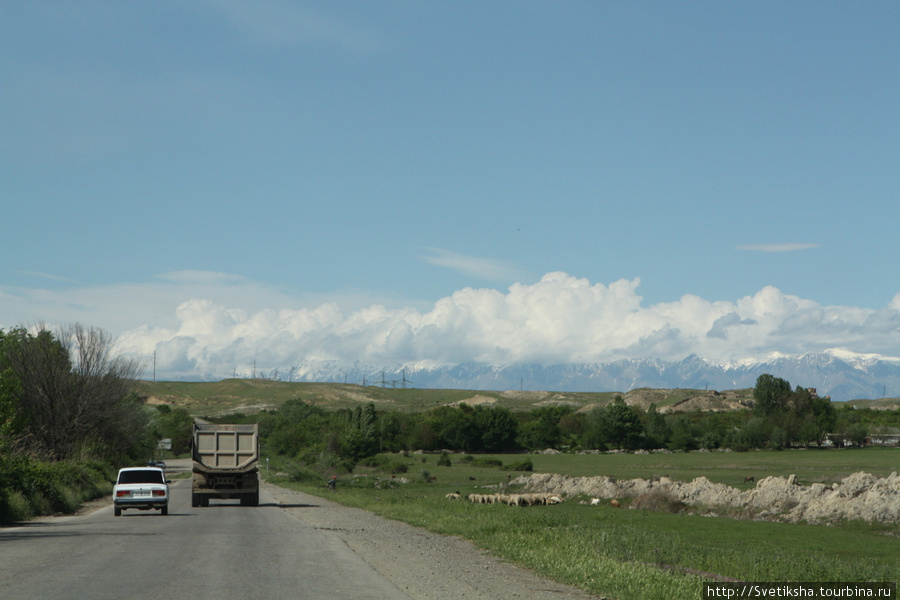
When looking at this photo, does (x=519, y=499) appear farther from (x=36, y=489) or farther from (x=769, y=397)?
(x=769, y=397)

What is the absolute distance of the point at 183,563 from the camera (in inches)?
679

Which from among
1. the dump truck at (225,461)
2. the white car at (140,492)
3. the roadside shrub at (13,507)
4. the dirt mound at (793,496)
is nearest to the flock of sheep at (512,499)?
the dirt mound at (793,496)

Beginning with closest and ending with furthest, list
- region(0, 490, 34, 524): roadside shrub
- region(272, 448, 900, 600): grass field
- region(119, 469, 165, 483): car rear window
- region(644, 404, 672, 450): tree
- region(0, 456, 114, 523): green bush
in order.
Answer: region(272, 448, 900, 600): grass field → region(0, 490, 34, 524): roadside shrub → region(0, 456, 114, 523): green bush → region(119, 469, 165, 483): car rear window → region(644, 404, 672, 450): tree

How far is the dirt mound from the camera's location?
151 ft

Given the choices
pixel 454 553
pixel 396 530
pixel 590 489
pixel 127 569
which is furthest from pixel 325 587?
pixel 590 489

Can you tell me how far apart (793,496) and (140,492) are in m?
38.7

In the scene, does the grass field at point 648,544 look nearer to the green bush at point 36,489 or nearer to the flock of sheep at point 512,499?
the flock of sheep at point 512,499

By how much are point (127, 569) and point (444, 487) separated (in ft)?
199

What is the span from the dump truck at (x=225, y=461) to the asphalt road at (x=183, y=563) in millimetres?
9405

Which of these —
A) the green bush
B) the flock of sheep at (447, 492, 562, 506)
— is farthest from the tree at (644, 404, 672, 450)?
the green bush

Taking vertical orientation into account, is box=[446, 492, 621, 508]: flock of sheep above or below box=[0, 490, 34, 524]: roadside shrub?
below

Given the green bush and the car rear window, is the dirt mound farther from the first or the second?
the green bush

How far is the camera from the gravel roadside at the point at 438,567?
Answer: 15.2 meters

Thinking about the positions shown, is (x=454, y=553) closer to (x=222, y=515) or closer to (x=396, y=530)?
(x=396, y=530)
